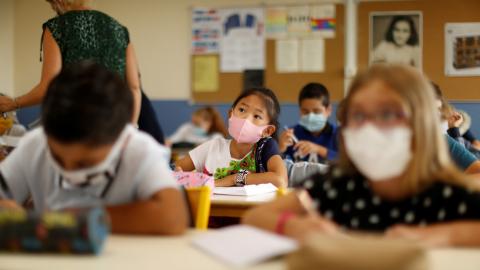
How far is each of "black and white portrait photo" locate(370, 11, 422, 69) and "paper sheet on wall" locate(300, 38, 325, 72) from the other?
473 mm

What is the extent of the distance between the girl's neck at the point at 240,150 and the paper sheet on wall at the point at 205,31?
9.71 feet

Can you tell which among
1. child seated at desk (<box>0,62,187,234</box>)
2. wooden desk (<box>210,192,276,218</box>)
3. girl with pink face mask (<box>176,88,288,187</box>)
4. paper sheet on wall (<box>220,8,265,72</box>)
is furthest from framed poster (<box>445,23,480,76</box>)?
child seated at desk (<box>0,62,187,234</box>)

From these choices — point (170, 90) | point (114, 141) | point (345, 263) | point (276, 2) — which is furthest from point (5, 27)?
point (345, 263)

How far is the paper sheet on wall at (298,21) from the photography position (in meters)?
5.56

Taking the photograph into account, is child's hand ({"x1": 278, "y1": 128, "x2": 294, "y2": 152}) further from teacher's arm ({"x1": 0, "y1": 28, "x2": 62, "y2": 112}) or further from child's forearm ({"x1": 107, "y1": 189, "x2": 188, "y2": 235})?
child's forearm ({"x1": 107, "y1": 189, "x2": 188, "y2": 235})

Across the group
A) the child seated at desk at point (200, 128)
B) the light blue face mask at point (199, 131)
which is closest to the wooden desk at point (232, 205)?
the child seated at desk at point (200, 128)

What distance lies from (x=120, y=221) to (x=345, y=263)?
0.61 metres

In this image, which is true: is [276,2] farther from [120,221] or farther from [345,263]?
[345,263]

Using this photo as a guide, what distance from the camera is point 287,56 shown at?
18.4 ft

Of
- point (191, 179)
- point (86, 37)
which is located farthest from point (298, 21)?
point (191, 179)

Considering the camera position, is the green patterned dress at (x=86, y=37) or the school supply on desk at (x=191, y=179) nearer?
the school supply on desk at (x=191, y=179)

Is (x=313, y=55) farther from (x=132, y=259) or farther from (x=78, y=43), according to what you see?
(x=132, y=259)

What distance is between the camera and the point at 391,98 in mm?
1221

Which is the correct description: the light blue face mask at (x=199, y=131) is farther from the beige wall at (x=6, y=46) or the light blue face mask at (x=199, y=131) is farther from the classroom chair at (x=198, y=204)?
the classroom chair at (x=198, y=204)
